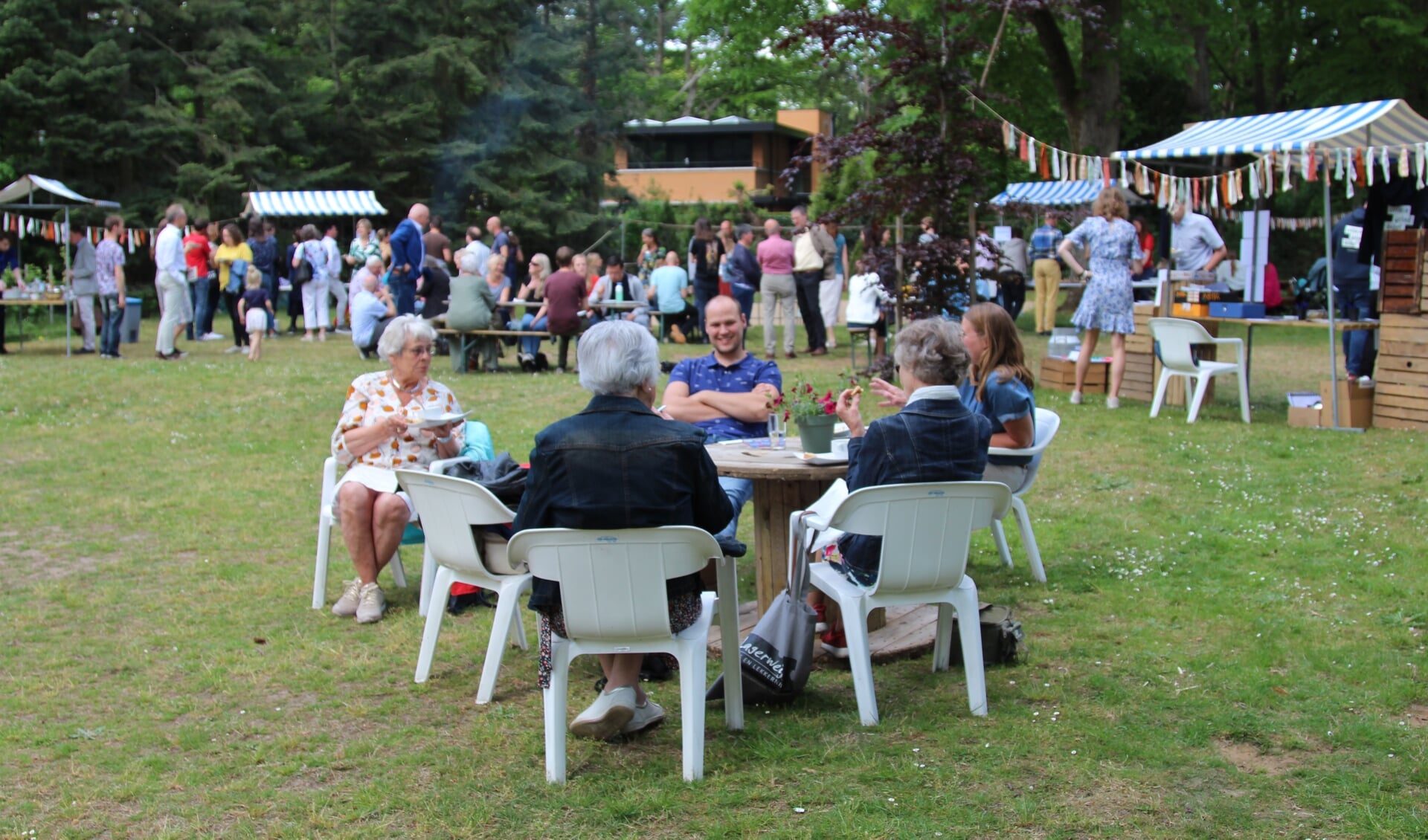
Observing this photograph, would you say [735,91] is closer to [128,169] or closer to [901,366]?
[128,169]

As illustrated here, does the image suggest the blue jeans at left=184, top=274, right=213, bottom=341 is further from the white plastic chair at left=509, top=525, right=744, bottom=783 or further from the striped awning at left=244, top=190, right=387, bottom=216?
the white plastic chair at left=509, top=525, right=744, bottom=783

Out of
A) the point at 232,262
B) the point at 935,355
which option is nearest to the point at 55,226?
the point at 232,262

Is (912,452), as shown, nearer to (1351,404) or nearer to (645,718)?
(645,718)

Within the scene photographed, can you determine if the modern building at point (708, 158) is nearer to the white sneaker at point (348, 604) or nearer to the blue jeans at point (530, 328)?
the blue jeans at point (530, 328)

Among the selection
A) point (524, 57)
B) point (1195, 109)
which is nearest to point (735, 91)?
point (524, 57)

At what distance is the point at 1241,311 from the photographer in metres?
9.97

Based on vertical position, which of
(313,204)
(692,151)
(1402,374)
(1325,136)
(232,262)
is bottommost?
(1402,374)

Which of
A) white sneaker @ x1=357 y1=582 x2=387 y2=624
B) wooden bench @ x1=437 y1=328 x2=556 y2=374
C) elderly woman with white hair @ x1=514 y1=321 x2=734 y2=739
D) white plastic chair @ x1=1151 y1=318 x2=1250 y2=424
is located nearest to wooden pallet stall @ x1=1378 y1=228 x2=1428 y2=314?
white plastic chair @ x1=1151 y1=318 x2=1250 y2=424

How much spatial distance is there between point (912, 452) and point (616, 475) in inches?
43.9

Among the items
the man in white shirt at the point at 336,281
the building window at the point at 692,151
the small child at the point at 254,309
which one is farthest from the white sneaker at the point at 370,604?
the building window at the point at 692,151

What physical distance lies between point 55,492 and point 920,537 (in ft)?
20.2

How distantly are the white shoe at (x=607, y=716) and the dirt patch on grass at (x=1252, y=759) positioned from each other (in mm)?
1726

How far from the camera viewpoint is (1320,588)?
538 centimetres

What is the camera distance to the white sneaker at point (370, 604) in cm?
525
